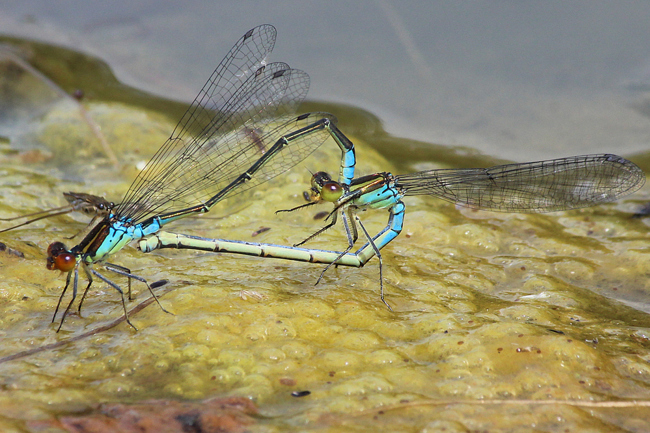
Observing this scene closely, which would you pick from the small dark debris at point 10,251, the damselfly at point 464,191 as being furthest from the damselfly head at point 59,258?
the small dark debris at point 10,251

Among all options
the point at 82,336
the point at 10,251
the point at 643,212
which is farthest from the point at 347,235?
the point at 643,212

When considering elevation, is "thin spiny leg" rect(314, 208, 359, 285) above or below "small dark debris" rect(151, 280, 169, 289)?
above

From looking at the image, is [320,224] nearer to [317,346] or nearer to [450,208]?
[450,208]

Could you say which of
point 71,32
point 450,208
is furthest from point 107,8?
point 450,208

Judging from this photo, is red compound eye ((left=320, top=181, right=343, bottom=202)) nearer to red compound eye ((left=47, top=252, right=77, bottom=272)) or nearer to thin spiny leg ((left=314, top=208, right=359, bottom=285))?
thin spiny leg ((left=314, top=208, right=359, bottom=285))

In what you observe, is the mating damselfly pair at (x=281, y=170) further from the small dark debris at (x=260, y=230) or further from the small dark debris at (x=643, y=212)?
the small dark debris at (x=643, y=212)

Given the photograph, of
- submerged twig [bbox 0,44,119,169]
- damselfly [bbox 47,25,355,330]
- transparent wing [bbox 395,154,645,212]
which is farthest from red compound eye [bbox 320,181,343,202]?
submerged twig [bbox 0,44,119,169]

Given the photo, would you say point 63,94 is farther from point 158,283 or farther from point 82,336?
point 82,336
